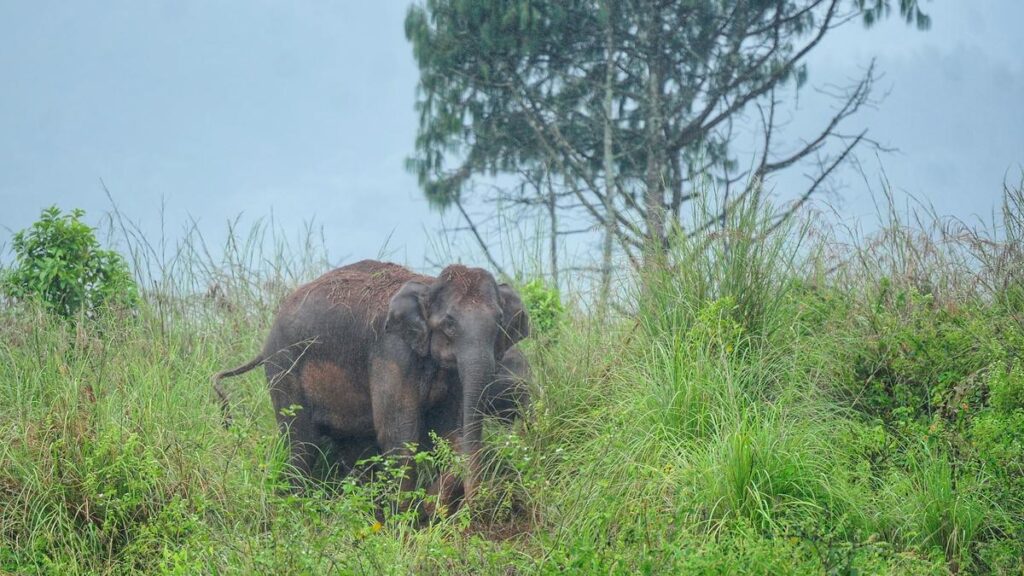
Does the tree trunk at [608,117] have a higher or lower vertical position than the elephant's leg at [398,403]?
higher

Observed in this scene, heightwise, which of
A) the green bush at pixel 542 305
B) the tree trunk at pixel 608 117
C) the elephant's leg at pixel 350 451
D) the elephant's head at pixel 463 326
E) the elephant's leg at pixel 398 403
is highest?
the tree trunk at pixel 608 117

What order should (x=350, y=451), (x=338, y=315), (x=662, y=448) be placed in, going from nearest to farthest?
(x=662, y=448) < (x=338, y=315) < (x=350, y=451)

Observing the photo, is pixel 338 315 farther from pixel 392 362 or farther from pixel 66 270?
pixel 66 270

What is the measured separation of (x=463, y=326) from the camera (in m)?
7.46

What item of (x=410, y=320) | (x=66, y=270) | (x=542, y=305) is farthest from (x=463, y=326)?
(x=66, y=270)

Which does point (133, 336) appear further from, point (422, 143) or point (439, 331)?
point (422, 143)

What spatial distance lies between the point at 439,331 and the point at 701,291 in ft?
5.66

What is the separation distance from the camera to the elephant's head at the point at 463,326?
7.37 meters

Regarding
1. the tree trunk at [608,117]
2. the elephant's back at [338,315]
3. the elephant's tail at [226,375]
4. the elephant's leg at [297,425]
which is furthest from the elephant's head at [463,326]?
the tree trunk at [608,117]

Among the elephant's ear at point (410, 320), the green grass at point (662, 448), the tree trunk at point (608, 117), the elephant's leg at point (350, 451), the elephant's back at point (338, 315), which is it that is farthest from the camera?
the tree trunk at point (608, 117)

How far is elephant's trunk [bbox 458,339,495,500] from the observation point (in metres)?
7.32

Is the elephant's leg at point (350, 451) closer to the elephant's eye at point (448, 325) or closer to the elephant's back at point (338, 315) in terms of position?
the elephant's back at point (338, 315)

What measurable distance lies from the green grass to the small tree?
843 mm

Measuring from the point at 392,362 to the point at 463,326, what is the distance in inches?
20.6
